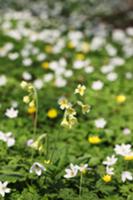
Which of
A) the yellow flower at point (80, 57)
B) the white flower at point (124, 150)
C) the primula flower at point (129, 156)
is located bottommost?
the primula flower at point (129, 156)

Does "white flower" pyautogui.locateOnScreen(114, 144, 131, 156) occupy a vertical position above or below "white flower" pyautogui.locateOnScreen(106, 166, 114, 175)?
above

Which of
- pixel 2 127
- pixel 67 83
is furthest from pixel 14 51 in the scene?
pixel 2 127

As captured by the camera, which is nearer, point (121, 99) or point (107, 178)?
point (107, 178)

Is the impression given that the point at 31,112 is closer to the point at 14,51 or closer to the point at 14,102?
the point at 14,102

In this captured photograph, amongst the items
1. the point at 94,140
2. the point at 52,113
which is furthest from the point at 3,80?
the point at 94,140

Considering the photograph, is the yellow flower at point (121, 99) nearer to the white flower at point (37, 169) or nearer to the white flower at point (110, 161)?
the white flower at point (110, 161)

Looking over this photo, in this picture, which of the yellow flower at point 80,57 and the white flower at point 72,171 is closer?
the white flower at point 72,171

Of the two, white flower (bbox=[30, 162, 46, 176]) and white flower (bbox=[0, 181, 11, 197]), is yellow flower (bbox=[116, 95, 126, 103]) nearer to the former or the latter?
white flower (bbox=[30, 162, 46, 176])

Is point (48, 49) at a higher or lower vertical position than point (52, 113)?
higher

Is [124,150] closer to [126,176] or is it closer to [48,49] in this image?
[126,176]

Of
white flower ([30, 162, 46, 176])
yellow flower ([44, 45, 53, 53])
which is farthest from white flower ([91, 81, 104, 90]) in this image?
white flower ([30, 162, 46, 176])

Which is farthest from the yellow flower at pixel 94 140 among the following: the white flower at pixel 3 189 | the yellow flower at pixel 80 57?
the yellow flower at pixel 80 57
